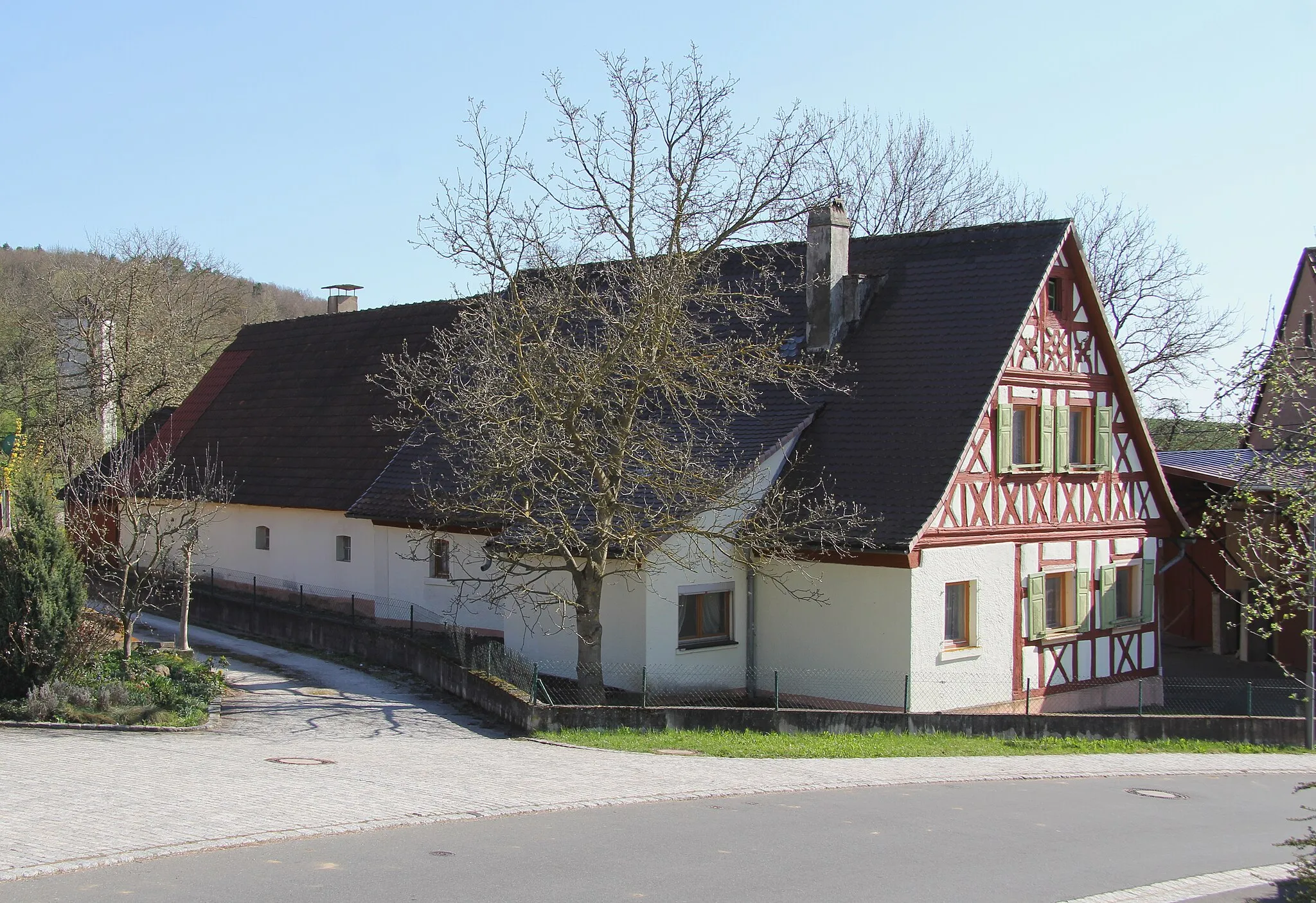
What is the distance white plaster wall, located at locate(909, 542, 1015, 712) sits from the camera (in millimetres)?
19406

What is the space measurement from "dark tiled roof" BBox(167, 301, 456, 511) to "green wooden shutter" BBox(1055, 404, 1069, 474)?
43.9 ft

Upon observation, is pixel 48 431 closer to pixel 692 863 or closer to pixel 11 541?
pixel 11 541

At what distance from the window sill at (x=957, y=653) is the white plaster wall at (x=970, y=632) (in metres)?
0.01

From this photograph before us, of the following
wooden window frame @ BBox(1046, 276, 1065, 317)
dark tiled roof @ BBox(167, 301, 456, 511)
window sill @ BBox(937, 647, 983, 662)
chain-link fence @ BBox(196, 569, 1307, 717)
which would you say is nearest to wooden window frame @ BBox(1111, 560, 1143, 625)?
chain-link fence @ BBox(196, 569, 1307, 717)

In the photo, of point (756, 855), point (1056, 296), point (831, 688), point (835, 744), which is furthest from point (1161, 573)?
point (756, 855)

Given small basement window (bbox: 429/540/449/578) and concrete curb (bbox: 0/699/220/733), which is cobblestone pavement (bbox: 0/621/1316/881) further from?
small basement window (bbox: 429/540/449/578)

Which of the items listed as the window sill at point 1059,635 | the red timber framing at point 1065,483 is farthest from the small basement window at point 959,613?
the window sill at point 1059,635

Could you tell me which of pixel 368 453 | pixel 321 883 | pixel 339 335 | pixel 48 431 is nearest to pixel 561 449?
pixel 321 883

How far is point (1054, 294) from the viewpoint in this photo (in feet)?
73.8

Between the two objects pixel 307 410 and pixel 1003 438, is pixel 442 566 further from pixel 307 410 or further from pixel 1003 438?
pixel 1003 438

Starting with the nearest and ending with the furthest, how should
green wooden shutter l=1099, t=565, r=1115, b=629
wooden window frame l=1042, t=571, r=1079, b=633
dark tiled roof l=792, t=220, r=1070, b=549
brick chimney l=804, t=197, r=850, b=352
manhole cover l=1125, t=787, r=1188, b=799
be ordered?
manhole cover l=1125, t=787, r=1188, b=799, dark tiled roof l=792, t=220, r=1070, b=549, wooden window frame l=1042, t=571, r=1079, b=633, brick chimney l=804, t=197, r=850, b=352, green wooden shutter l=1099, t=565, r=1115, b=629

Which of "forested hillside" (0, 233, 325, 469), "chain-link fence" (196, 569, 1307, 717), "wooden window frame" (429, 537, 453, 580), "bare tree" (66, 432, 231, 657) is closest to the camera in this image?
"chain-link fence" (196, 569, 1307, 717)

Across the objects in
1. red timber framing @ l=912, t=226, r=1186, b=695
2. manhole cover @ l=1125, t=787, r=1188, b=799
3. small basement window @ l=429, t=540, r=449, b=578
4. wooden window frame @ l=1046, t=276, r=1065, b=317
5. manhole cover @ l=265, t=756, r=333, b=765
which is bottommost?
manhole cover @ l=1125, t=787, r=1188, b=799

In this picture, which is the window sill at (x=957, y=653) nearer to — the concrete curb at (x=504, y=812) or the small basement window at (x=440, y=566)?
the concrete curb at (x=504, y=812)
